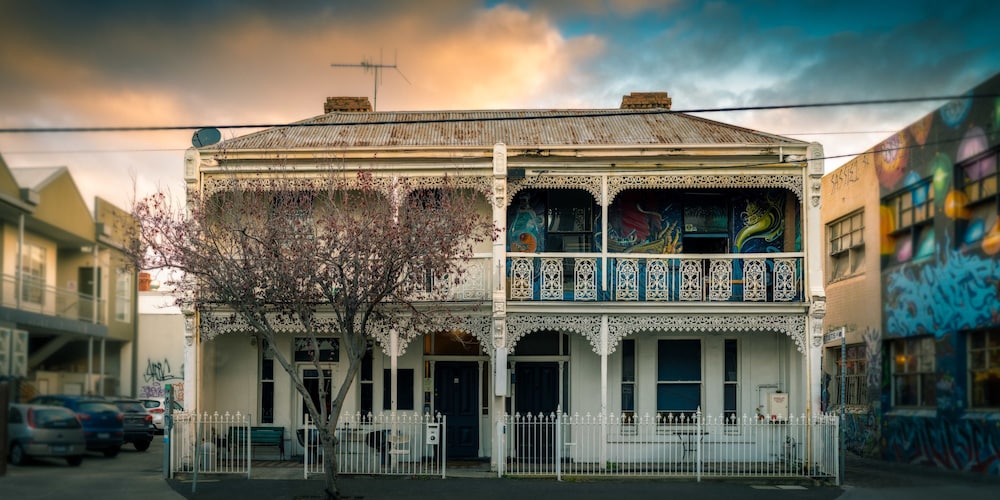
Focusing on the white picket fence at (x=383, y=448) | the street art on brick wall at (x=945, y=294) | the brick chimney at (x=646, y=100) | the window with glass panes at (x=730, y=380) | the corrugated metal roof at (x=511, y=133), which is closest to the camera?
the street art on brick wall at (x=945, y=294)

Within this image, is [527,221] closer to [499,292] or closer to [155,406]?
[499,292]

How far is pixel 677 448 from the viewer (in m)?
19.4

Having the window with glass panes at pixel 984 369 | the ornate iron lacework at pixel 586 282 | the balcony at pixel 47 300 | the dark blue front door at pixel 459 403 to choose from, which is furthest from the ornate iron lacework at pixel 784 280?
the balcony at pixel 47 300

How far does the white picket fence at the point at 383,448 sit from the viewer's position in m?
17.0

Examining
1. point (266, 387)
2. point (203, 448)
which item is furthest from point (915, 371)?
point (266, 387)

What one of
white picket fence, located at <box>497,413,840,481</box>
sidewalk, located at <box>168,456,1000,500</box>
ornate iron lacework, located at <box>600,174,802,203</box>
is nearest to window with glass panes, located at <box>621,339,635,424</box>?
white picket fence, located at <box>497,413,840,481</box>

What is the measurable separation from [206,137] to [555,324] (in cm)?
778

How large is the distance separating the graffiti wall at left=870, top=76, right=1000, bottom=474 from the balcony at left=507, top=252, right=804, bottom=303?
42.6ft

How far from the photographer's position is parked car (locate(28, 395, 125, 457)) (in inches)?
157

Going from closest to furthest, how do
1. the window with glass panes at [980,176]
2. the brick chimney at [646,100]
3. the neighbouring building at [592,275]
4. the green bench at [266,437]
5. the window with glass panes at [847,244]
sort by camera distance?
Answer: the window with glass panes at [980,176]
the window with glass panes at [847,244]
the neighbouring building at [592,275]
the green bench at [266,437]
the brick chimney at [646,100]

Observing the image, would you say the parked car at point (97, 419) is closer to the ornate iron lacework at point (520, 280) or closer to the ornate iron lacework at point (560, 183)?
the ornate iron lacework at point (520, 280)

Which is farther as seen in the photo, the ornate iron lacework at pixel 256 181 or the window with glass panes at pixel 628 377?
the window with glass panes at pixel 628 377

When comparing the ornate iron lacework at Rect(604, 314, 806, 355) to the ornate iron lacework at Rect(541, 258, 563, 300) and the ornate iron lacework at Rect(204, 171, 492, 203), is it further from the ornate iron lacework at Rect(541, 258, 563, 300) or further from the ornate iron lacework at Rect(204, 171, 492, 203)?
the ornate iron lacework at Rect(204, 171, 492, 203)

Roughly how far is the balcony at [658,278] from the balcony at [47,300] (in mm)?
14916
